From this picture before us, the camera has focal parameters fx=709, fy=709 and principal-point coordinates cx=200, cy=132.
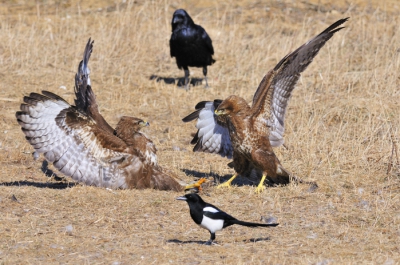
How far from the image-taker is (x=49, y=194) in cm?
636

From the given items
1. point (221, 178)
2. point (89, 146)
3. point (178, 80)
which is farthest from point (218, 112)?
point (178, 80)

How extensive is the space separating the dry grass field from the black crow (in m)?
0.47

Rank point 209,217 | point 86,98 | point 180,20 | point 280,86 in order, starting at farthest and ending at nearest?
point 180,20 < point 86,98 < point 280,86 < point 209,217

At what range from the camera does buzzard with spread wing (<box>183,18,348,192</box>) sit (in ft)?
22.2

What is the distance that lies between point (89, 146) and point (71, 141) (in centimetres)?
17

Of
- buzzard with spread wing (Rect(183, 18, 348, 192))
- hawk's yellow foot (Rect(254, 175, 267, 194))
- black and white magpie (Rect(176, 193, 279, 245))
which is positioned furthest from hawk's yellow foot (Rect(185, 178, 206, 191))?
black and white magpie (Rect(176, 193, 279, 245))

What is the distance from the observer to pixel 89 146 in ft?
21.4

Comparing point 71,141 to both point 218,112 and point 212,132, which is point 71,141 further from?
point 212,132

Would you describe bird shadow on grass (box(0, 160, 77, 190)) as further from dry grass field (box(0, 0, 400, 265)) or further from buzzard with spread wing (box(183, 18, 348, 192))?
buzzard with spread wing (box(183, 18, 348, 192))

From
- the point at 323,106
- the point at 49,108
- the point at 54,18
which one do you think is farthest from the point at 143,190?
the point at 54,18

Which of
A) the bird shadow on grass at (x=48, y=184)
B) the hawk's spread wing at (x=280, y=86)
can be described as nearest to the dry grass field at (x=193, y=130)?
the bird shadow on grass at (x=48, y=184)

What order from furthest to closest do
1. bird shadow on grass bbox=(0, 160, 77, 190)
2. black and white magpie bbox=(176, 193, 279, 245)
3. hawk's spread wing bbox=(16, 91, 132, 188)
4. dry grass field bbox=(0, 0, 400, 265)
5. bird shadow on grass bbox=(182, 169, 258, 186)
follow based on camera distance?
bird shadow on grass bbox=(182, 169, 258, 186) → bird shadow on grass bbox=(0, 160, 77, 190) → hawk's spread wing bbox=(16, 91, 132, 188) → dry grass field bbox=(0, 0, 400, 265) → black and white magpie bbox=(176, 193, 279, 245)

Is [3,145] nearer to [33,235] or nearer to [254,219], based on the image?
[33,235]

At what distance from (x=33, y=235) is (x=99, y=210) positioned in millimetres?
741
